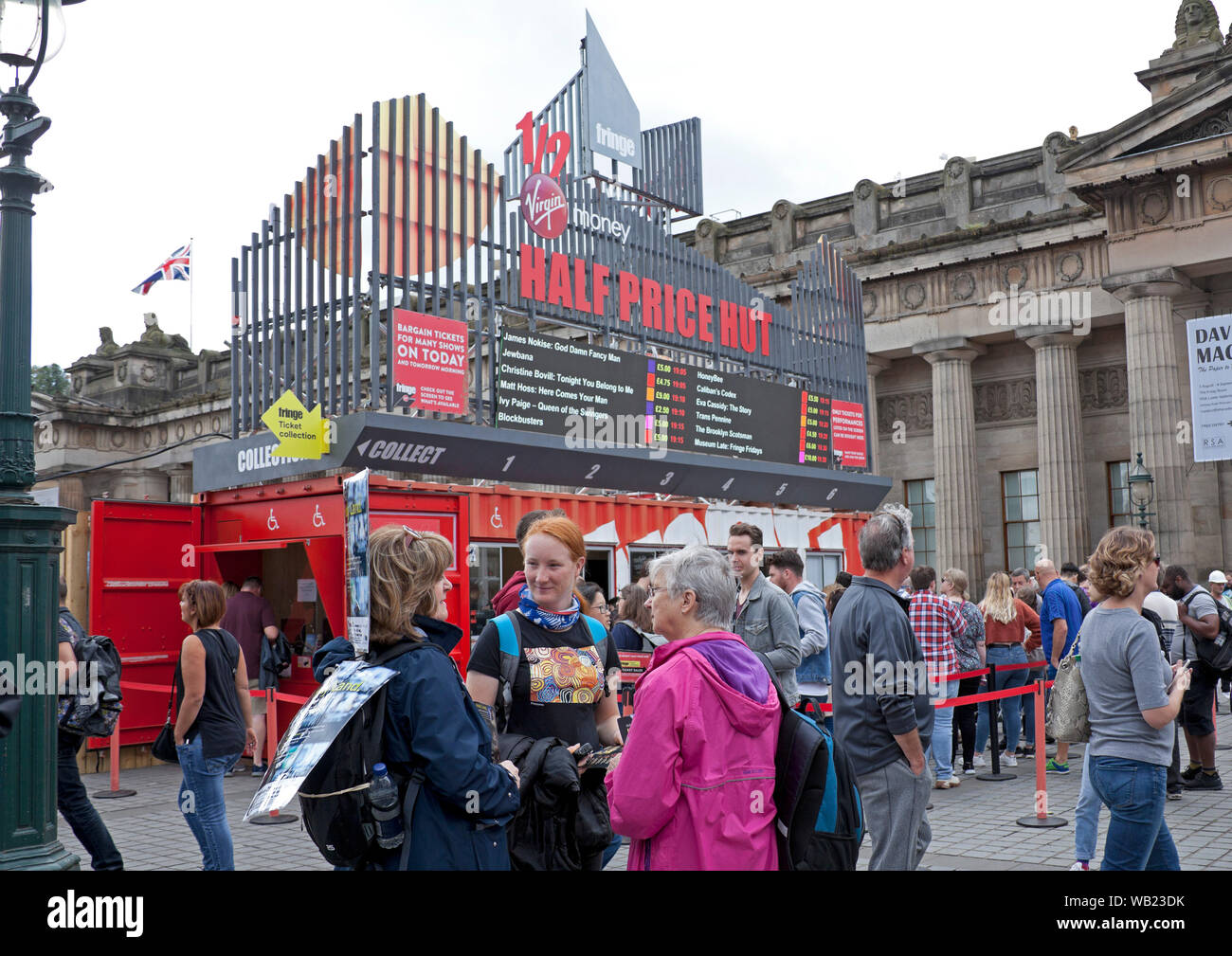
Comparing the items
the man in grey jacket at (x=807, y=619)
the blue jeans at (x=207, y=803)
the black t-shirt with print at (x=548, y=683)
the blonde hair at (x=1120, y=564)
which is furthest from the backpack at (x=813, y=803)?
the man in grey jacket at (x=807, y=619)

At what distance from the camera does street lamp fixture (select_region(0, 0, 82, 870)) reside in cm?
568

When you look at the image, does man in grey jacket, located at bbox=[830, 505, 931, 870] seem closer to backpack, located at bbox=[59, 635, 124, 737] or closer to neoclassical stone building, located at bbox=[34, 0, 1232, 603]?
backpack, located at bbox=[59, 635, 124, 737]

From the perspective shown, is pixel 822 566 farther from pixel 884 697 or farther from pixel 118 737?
pixel 884 697

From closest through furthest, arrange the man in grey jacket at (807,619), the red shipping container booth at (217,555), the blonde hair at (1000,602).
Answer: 1. the man in grey jacket at (807,619)
2. the red shipping container booth at (217,555)
3. the blonde hair at (1000,602)

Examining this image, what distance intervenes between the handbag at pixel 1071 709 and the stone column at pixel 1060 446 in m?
21.1

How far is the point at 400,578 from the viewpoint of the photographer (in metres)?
3.42

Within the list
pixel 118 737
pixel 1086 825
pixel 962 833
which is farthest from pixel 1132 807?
pixel 118 737

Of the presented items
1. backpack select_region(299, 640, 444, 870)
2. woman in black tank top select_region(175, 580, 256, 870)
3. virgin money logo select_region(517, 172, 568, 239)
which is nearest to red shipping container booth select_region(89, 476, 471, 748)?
woman in black tank top select_region(175, 580, 256, 870)

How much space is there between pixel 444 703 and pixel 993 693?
8.53 m

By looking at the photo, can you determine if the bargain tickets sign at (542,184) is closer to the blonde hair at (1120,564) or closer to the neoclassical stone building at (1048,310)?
the blonde hair at (1120,564)

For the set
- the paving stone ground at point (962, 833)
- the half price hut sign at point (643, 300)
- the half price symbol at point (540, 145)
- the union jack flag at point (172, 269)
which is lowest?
the paving stone ground at point (962, 833)

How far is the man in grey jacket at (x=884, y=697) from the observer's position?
469 centimetres
